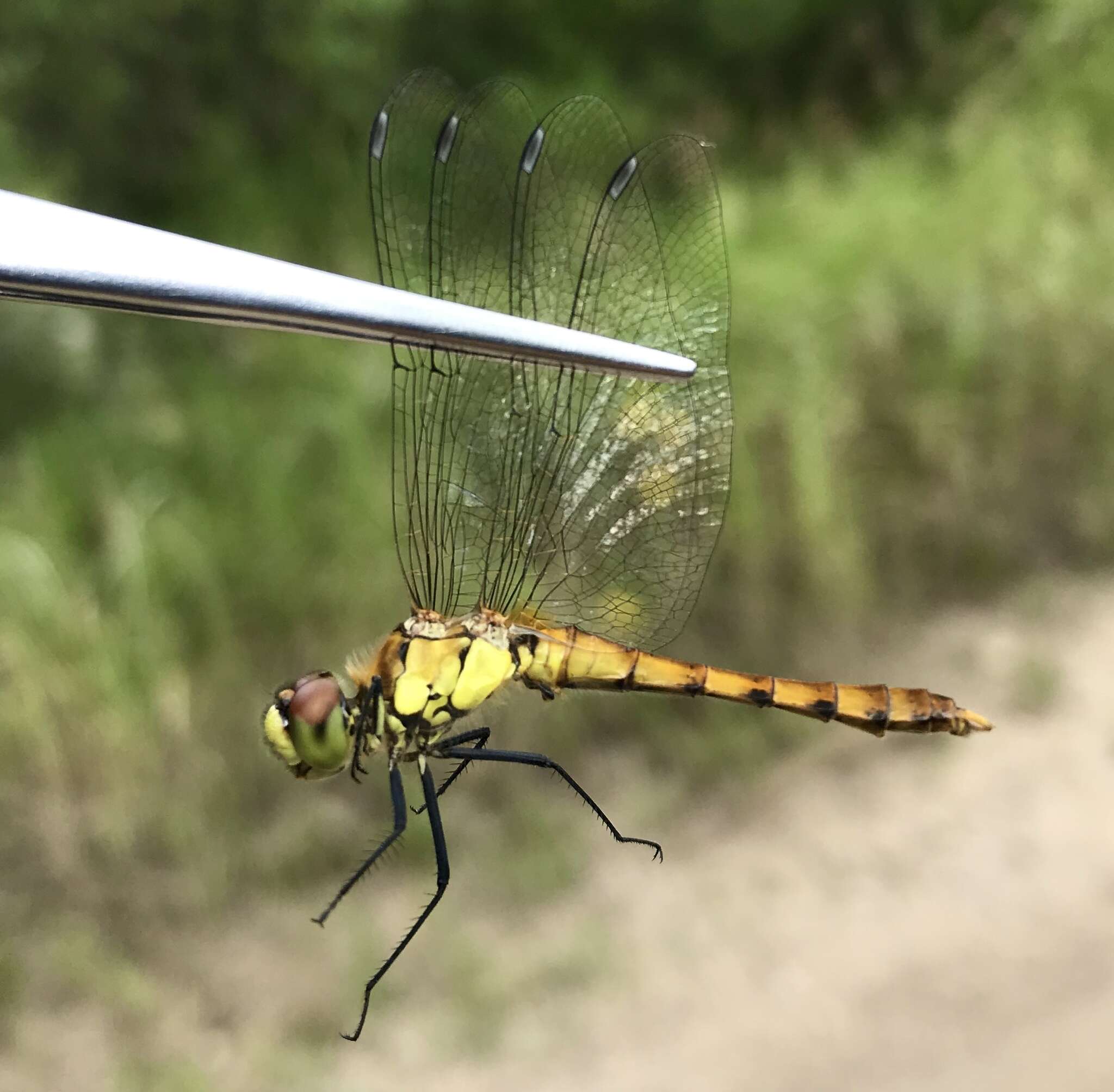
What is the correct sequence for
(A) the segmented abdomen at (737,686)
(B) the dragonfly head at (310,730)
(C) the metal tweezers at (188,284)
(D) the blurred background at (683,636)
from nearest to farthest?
(C) the metal tweezers at (188,284) → (B) the dragonfly head at (310,730) → (A) the segmented abdomen at (737,686) → (D) the blurred background at (683,636)

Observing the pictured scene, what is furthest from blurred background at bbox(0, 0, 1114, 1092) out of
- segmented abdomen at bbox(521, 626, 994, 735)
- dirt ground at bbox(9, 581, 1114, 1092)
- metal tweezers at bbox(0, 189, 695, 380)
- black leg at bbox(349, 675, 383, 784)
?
metal tweezers at bbox(0, 189, 695, 380)

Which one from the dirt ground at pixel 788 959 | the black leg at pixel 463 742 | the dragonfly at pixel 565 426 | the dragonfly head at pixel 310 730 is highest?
the dragonfly at pixel 565 426

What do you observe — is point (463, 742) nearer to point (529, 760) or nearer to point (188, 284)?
point (529, 760)

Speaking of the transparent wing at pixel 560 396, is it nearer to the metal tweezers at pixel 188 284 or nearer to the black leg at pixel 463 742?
the black leg at pixel 463 742

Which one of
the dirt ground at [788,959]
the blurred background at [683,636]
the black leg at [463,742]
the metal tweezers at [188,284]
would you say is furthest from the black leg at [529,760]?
the dirt ground at [788,959]

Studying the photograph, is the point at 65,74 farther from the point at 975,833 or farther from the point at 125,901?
the point at 975,833

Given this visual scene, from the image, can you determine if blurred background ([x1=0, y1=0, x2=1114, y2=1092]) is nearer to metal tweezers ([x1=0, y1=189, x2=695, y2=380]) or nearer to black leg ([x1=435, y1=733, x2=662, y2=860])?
black leg ([x1=435, y1=733, x2=662, y2=860])
